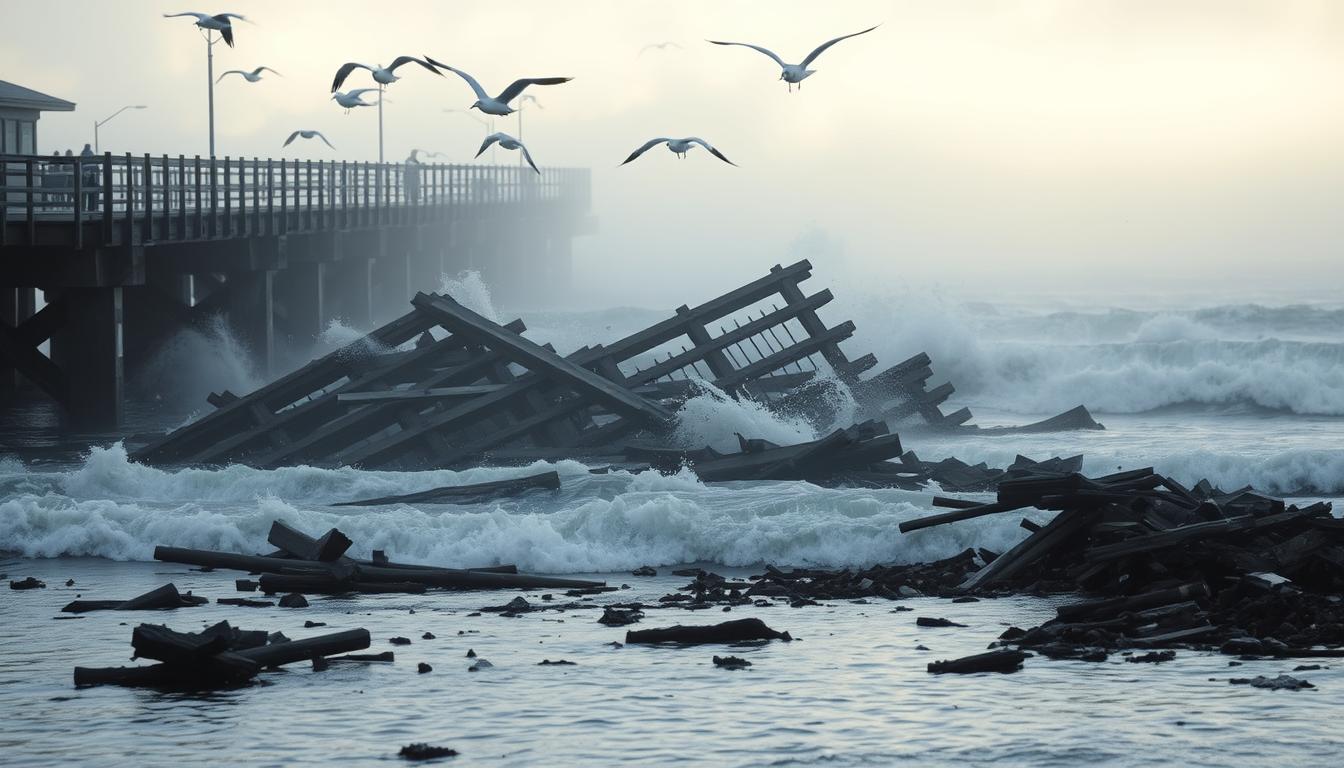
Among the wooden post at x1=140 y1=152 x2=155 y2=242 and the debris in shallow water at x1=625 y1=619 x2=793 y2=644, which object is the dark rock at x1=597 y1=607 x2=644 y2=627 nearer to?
the debris in shallow water at x1=625 y1=619 x2=793 y2=644

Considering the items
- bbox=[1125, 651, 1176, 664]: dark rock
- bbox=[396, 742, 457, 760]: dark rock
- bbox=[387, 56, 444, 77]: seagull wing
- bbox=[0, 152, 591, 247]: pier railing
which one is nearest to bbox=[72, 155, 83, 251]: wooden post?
bbox=[0, 152, 591, 247]: pier railing

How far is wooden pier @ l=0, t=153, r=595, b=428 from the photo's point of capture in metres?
28.3

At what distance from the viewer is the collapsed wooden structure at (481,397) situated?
20.8 meters

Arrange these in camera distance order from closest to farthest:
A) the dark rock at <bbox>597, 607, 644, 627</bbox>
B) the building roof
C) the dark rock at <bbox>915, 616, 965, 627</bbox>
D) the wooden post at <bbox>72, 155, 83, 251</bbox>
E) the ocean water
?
the ocean water → the dark rock at <bbox>915, 616, 965, 627</bbox> → the dark rock at <bbox>597, 607, 644, 627</bbox> → the wooden post at <bbox>72, 155, 83, 251</bbox> → the building roof

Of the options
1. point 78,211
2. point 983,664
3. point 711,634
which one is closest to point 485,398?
point 711,634

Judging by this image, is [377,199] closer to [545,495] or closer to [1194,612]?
[545,495]

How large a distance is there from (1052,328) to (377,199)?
72.0ft

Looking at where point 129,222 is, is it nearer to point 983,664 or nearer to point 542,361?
point 542,361

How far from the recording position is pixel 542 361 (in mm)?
20875

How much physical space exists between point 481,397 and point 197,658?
11.1 m

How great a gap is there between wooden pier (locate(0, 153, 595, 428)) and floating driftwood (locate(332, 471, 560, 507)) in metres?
12.2

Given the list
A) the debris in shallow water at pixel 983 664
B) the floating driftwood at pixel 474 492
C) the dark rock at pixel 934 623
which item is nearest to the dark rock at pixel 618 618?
the dark rock at pixel 934 623

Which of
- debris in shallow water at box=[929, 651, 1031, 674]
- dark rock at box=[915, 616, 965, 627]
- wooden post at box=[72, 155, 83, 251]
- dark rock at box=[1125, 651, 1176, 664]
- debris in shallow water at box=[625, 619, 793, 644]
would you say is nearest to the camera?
debris in shallow water at box=[929, 651, 1031, 674]

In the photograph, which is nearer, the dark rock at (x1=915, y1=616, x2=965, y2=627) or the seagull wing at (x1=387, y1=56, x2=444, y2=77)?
the dark rock at (x1=915, y1=616, x2=965, y2=627)
